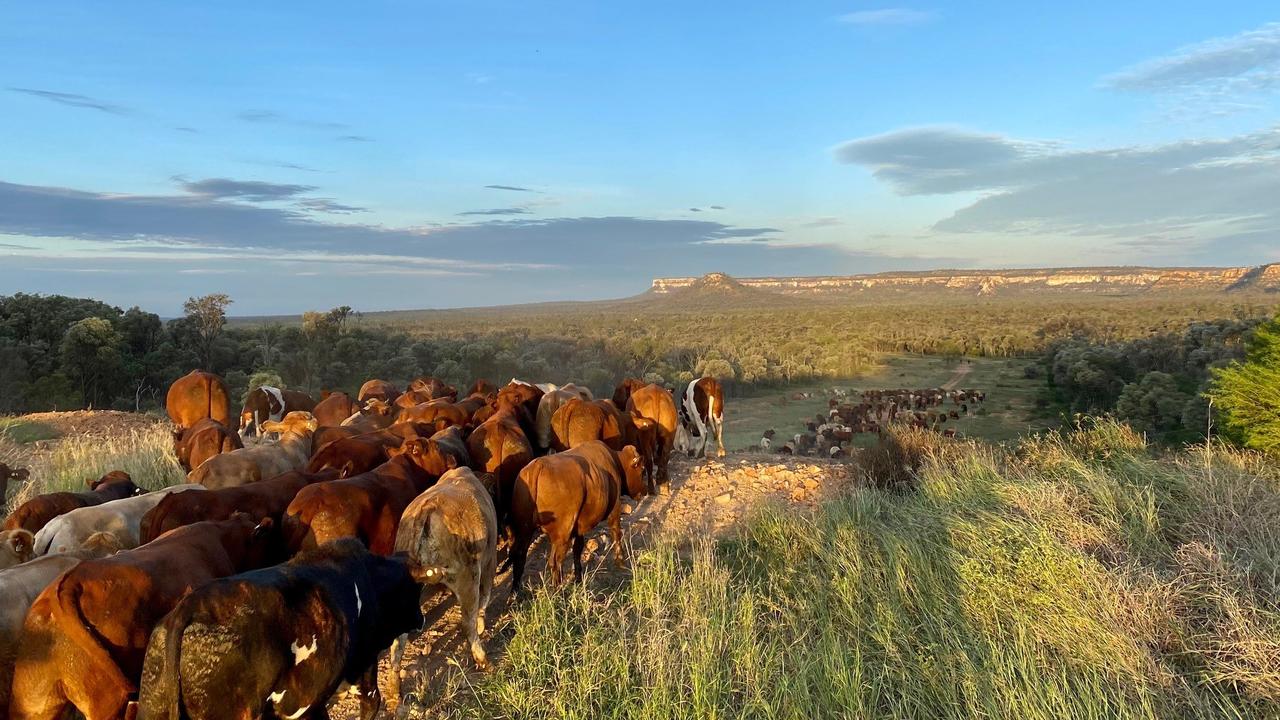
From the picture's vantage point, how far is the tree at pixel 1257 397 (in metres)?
10.7

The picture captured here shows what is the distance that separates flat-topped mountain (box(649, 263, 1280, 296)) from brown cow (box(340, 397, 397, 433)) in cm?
13771

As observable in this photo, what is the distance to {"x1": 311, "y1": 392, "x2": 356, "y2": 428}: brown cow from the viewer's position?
12.3 metres

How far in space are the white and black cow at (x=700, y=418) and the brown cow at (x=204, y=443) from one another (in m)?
8.01

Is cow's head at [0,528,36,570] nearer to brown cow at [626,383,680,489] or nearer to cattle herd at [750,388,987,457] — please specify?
brown cow at [626,383,680,489]

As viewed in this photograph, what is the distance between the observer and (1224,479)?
7.68m

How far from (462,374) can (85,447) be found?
22.4 m

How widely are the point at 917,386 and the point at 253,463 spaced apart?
36.3m

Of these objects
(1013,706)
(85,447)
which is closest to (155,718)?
(1013,706)

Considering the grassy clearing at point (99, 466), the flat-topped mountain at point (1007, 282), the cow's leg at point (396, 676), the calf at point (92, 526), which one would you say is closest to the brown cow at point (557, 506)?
the cow's leg at point (396, 676)

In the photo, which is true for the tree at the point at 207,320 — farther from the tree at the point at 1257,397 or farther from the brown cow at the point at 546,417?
the tree at the point at 1257,397

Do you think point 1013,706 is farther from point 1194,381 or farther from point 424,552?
point 1194,381

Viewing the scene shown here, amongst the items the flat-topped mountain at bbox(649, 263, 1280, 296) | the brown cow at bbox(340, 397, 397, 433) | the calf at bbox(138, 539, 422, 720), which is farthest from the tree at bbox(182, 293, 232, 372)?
the flat-topped mountain at bbox(649, 263, 1280, 296)

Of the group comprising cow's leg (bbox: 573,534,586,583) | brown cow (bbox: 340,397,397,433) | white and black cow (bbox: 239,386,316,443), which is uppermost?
brown cow (bbox: 340,397,397,433)

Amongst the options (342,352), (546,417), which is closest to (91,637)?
(546,417)
